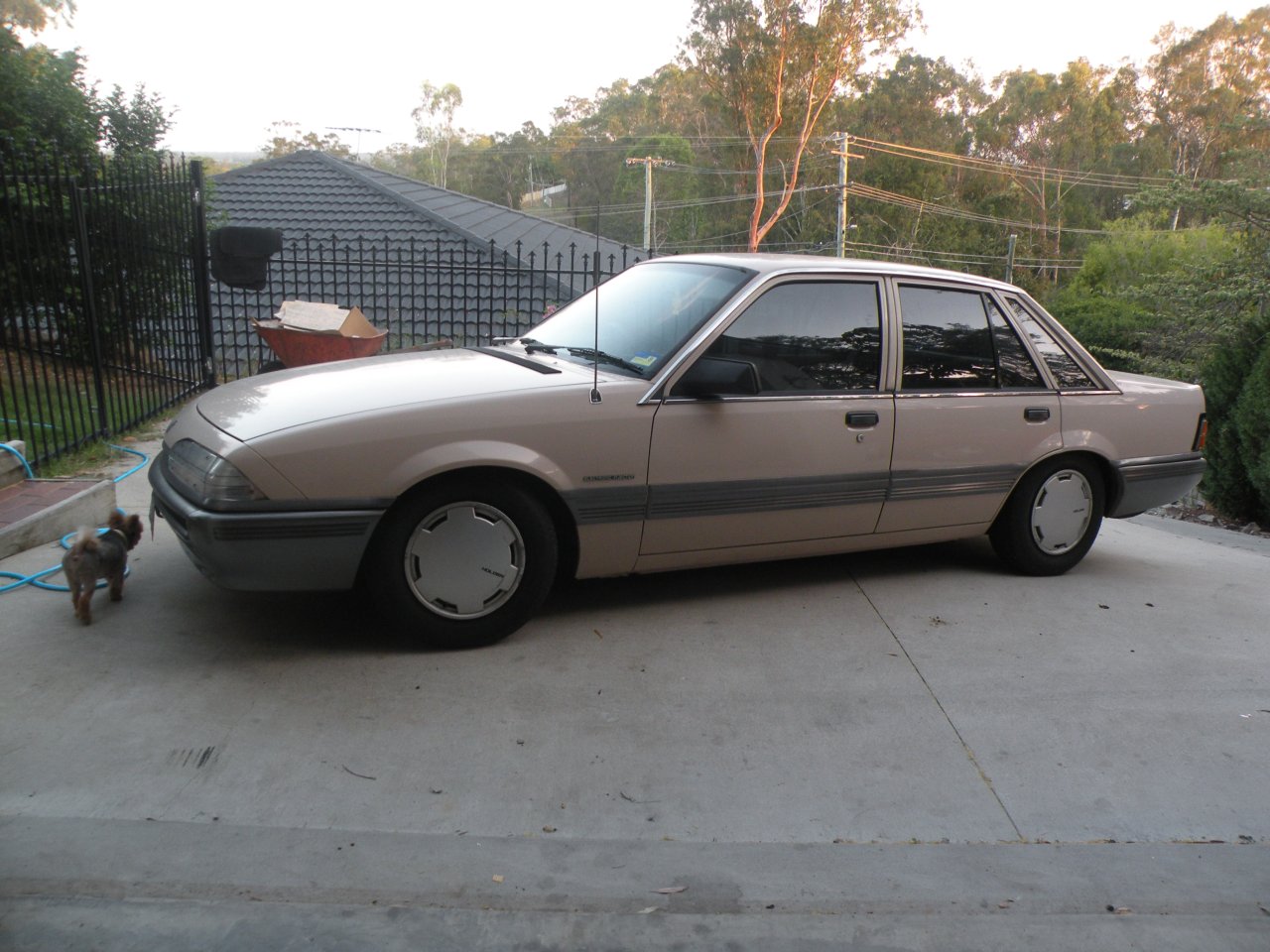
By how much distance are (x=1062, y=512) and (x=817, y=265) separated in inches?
78.4

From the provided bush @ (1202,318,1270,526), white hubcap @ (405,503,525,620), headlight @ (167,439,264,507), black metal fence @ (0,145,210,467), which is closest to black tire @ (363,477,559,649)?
white hubcap @ (405,503,525,620)

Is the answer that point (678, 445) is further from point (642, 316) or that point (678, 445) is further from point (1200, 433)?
point (1200, 433)

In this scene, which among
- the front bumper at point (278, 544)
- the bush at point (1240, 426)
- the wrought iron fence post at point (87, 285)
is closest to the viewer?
the front bumper at point (278, 544)

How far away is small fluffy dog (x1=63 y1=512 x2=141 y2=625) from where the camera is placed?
4484mm

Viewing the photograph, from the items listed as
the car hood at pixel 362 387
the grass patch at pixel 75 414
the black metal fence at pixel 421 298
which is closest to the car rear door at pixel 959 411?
the car hood at pixel 362 387

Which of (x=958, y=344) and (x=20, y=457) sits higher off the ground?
(x=958, y=344)

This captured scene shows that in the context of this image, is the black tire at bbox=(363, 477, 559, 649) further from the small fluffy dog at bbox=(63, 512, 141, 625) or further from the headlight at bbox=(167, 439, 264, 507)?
the small fluffy dog at bbox=(63, 512, 141, 625)

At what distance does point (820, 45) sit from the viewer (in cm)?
4144

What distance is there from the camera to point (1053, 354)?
5.84 m

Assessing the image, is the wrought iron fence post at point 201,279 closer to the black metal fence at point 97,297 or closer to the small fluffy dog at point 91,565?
the black metal fence at point 97,297

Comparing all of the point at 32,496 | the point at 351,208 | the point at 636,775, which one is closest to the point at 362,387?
the point at 636,775

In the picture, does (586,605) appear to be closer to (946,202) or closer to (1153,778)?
(1153,778)

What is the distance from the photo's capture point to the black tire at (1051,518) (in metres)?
5.76

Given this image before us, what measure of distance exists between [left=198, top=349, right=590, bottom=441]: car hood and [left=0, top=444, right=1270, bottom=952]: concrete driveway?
915mm
